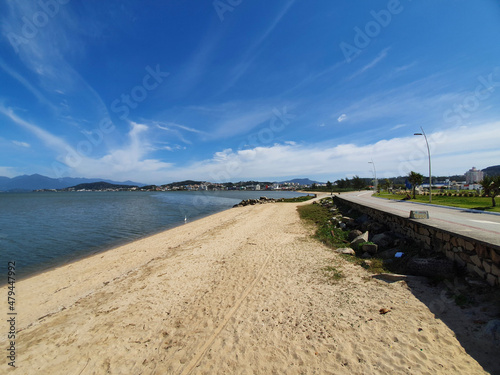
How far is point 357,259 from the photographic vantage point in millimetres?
9125

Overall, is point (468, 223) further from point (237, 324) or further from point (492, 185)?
point (492, 185)

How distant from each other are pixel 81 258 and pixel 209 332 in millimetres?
13298

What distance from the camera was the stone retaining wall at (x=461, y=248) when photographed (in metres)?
5.06

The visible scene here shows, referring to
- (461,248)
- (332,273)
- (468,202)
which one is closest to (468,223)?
(461,248)

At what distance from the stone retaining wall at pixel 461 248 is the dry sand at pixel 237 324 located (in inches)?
51.1

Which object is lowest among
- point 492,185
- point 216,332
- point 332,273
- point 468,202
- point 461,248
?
point 216,332

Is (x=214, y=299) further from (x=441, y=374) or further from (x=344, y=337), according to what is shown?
(x=441, y=374)

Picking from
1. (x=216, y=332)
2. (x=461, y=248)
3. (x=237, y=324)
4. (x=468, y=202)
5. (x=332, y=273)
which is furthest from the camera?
(x=468, y=202)

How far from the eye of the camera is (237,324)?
18.0 feet

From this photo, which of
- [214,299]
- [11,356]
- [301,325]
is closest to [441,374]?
[301,325]

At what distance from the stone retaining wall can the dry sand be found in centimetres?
130

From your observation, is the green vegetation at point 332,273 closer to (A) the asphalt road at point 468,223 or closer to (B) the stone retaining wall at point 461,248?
(B) the stone retaining wall at point 461,248

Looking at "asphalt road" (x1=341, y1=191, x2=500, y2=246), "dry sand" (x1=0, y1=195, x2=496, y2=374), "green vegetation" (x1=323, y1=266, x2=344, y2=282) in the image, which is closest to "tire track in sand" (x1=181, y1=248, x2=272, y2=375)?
"dry sand" (x1=0, y1=195, x2=496, y2=374)

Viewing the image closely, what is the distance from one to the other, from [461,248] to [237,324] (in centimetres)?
682
